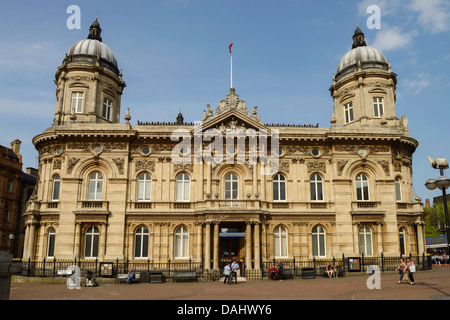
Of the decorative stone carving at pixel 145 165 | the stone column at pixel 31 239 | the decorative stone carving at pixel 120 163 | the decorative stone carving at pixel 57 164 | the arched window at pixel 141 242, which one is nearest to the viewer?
the stone column at pixel 31 239

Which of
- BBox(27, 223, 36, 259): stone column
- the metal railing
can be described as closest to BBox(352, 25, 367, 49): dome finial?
the metal railing

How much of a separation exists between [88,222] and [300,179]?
19.1 metres

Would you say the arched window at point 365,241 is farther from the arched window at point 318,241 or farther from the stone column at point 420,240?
the stone column at point 420,240

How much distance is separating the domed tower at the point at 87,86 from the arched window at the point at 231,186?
14819mm

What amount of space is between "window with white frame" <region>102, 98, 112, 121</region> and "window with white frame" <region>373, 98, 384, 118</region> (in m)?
28.1

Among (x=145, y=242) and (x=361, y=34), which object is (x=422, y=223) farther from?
(x=145, y=242)

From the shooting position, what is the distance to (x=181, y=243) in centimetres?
3170

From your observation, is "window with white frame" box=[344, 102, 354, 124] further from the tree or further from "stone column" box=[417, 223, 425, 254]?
the tree

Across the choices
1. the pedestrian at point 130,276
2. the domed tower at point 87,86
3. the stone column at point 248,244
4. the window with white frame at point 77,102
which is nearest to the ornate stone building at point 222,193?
the stone column at point 248,244

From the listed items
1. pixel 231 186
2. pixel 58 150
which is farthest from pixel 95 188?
pixel 231 186

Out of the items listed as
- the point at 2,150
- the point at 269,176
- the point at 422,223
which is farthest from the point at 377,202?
the point at 2,150

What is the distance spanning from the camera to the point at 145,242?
3158 centimetres

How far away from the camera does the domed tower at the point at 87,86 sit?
119 ft

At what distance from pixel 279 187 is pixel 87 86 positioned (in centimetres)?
2180
